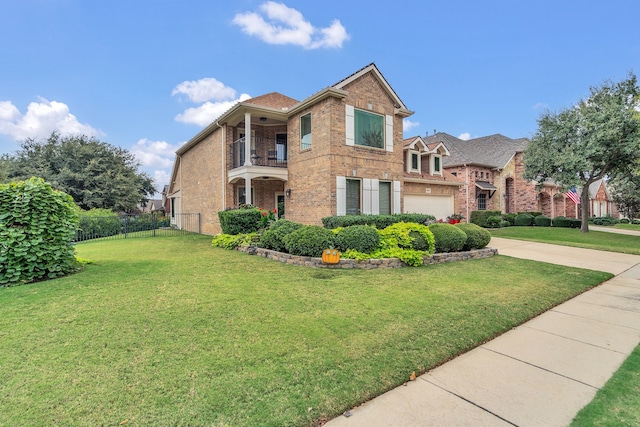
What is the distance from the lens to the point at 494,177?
24.7 meters

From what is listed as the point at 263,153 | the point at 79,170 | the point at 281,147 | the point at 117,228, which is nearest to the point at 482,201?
the point at 281,147

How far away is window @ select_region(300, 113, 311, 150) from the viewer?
12703mm

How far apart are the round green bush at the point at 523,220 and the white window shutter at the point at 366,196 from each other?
57.8ft

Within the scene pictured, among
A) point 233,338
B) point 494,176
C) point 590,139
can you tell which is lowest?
point 233,338

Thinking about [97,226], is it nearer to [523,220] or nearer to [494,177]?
[494,177]

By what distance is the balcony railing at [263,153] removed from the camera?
548 inches

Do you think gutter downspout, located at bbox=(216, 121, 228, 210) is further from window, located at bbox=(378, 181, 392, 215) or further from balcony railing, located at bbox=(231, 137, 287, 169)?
window, located at bbox=(378, 181, 392, 215)

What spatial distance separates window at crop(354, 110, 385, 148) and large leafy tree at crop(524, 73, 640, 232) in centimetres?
1220

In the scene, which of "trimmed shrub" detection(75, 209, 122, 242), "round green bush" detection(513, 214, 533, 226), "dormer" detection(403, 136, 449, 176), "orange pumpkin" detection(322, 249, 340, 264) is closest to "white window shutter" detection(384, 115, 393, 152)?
"dormer" detection(403, 136, 449, 176)

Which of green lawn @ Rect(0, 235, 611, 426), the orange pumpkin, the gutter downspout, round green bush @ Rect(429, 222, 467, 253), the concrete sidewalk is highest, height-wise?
the gutter downspout

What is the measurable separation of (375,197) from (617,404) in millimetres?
10423

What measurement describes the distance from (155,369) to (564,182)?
2215 centimetres

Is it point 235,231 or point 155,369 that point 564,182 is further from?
point 155,369

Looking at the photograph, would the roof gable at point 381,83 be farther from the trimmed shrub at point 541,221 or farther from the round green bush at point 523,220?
the trimmed shrub at point 541,221
